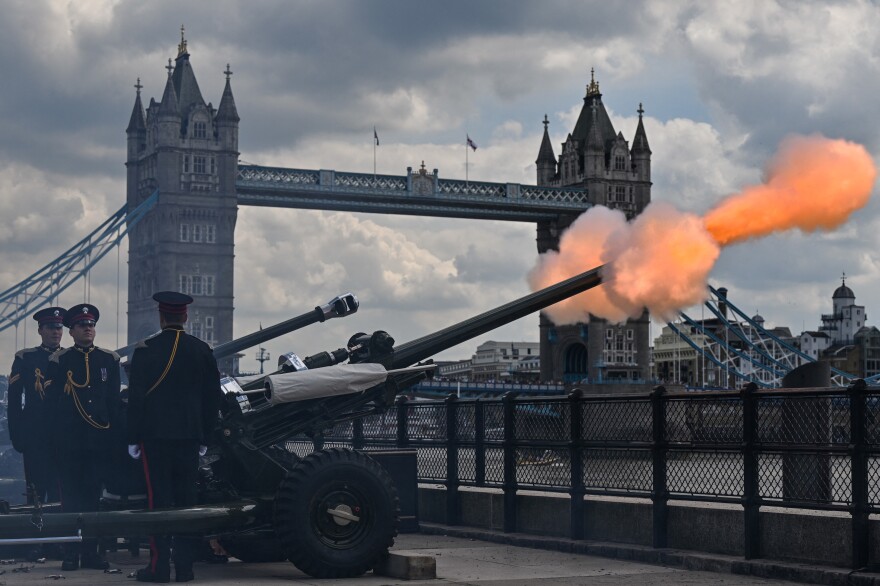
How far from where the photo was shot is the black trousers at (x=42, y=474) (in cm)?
1238

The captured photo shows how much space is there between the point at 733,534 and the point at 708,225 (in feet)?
16.0

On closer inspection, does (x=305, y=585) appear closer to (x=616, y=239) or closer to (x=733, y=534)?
(x=733, y=534)

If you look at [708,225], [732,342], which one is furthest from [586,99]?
[708,225]

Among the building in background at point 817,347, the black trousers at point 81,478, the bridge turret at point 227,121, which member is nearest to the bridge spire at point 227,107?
the bridge turret at point 227,121

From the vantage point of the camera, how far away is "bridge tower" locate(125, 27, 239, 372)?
350 ft

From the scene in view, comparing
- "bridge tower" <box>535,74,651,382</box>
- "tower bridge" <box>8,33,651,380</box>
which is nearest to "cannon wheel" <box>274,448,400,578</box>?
"tower bridge" <box>8,33,651,380</box>

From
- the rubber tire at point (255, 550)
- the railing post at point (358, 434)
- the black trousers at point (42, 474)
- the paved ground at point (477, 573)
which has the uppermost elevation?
the railing post at point (358, 434)

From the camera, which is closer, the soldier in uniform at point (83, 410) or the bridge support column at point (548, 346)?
the soldier in uniform at point (83, 410)

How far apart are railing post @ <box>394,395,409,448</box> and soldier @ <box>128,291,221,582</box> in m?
5.39

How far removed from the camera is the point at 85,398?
11609 mm

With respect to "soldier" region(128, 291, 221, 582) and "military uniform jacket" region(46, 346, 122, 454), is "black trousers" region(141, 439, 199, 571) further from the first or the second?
"military uniform jacket" region(46, 346, 122, 454)

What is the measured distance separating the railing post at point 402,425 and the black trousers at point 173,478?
546 centimetres

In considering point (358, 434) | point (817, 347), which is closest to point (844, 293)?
point (817, 347)

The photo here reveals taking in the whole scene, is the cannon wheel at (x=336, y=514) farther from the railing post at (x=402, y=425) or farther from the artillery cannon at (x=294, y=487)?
the railing post at (x=402, y=425)
